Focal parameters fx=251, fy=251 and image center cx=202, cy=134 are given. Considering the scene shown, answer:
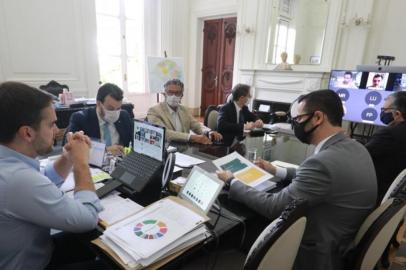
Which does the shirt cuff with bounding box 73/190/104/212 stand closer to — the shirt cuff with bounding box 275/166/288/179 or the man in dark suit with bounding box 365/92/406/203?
the shirt cuff with bounding box 275/166/288/179

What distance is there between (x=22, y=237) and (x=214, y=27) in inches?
240

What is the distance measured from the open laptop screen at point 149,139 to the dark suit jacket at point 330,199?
1.59 ft

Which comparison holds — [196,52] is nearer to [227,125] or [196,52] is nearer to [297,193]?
[227,125]

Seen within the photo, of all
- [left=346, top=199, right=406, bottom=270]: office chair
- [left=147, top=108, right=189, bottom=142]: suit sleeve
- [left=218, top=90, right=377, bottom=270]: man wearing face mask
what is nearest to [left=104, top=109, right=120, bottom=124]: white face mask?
[left=147, top=108, right=189, bottom=142]: suit sleeve

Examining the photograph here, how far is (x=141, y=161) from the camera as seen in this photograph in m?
1.30

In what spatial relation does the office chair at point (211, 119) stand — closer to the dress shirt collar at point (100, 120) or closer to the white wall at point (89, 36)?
the dress shirt collar at point (100, 120)

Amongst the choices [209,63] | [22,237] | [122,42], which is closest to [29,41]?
[122,42]

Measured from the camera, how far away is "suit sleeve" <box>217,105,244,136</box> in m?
2.55

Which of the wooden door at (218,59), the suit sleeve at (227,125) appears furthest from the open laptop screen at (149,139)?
the wooden door at (218,59)

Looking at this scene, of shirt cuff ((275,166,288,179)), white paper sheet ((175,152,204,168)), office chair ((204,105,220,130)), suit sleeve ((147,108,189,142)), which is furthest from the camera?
office chair ((204,105,220,130))

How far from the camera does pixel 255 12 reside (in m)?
4.89

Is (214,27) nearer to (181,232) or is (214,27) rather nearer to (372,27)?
(372,27)

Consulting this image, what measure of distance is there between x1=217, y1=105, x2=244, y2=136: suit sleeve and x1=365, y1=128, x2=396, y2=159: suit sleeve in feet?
3.75

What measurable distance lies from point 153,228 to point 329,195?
692mm
